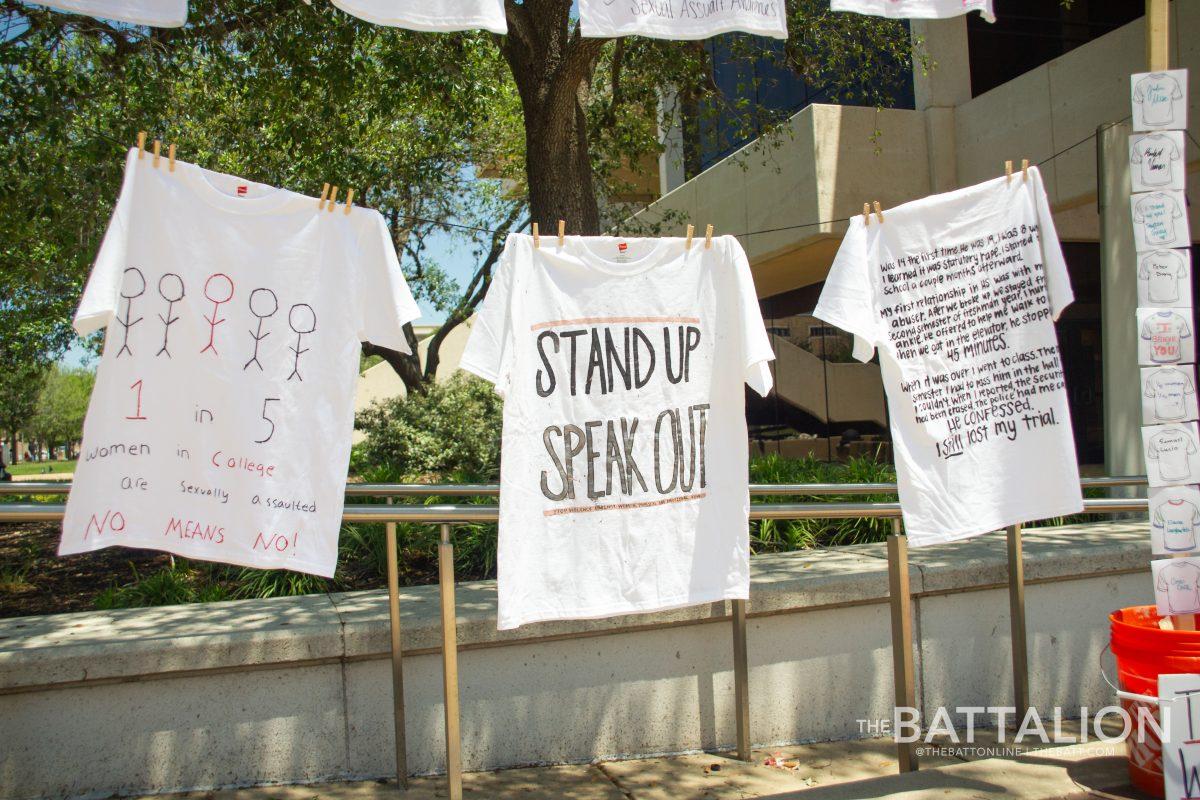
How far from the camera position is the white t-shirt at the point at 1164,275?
13.2ft

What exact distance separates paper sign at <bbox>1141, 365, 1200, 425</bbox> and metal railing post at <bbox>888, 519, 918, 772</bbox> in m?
1.16

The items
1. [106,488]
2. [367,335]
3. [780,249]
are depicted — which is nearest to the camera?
[106,488]

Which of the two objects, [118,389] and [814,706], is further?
[814,706]

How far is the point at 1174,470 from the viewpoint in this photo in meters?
4.03

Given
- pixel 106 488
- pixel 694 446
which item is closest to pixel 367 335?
pixel 106 488

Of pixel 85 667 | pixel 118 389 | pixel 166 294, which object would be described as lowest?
pixel 85 667

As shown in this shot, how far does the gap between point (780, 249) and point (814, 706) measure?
9663mm

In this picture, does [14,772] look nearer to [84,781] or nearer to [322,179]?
[84,781]

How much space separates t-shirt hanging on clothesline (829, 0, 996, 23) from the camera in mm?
4516

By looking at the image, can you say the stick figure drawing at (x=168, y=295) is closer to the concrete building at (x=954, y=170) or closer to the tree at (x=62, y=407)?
the concrete building at (x=954, y=170)

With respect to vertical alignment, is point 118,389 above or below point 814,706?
above

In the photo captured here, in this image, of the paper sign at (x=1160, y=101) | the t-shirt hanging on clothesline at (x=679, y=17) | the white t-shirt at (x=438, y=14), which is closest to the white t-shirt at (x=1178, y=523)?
the paper sign at (x=1160, y=101)

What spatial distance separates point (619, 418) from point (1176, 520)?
236 centimetres

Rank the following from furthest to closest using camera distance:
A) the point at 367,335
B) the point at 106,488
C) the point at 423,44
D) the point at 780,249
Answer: the point at 780,249 < the point at 423,44 < the point at 367,335 < the point at 106,488
